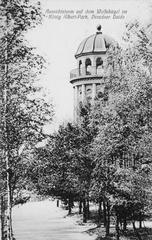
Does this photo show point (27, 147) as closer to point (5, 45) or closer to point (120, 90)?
point (5, 45)

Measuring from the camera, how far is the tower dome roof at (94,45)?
53.4 m

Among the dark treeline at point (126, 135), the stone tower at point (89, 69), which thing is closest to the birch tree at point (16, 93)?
the dark treeline at point (126, 135)

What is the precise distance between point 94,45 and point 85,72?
12.6ft

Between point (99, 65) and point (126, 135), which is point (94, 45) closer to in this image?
point (99, 65)

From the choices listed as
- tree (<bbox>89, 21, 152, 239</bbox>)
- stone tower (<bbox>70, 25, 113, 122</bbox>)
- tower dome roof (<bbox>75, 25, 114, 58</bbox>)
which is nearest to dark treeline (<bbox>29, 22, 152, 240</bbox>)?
tree (<bbox>89, 21, 152, 239</bbox>)

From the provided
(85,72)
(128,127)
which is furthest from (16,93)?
(85,72)

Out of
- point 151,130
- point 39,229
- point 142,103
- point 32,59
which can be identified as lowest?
point 39,229

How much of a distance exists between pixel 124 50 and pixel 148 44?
1.81m

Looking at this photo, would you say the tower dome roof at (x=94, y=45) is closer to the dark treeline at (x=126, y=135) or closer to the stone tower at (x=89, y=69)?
the stone tower at (x=89, y=69)

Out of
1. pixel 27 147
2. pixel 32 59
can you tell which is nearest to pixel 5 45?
pixel 32 59

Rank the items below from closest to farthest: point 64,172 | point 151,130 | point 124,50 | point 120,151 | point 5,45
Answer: point 5,45 < point 151,130 < point 124,50 < point 120,151 < point 64,172

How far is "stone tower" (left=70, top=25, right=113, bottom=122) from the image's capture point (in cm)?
5262

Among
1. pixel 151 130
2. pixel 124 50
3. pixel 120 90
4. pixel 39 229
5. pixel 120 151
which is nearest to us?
pixel 151 130

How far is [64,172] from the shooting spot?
41.2 m
